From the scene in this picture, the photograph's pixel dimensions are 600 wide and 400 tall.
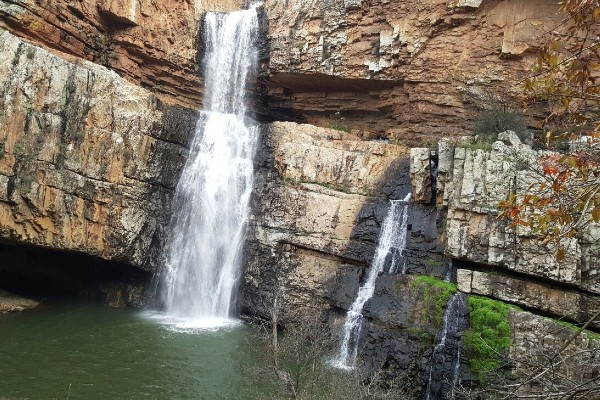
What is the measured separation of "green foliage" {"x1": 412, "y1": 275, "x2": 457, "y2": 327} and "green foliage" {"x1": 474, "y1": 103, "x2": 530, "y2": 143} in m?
5.77

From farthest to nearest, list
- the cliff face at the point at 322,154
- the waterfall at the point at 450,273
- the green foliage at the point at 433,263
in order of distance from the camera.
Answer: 1. the green foliage at the point at 433,263
2. the waterfall at the point at 450,273
3. the cliff face at the point at 322,154

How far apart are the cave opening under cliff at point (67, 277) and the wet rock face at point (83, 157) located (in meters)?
2.10

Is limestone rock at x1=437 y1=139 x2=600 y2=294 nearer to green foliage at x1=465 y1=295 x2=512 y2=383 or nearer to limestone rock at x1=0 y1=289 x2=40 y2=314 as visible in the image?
green foliage at x1=465 y1=295 x2=512 y2=383

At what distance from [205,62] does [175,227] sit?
962cm

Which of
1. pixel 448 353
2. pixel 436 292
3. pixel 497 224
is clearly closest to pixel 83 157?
pixel 436 292

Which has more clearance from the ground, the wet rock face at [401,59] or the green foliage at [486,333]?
the wet rock face at [401,59]

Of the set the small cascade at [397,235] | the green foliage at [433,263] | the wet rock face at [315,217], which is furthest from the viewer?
the wet rock face at [315,217]

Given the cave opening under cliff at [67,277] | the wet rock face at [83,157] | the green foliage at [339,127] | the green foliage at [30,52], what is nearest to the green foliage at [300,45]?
the green foliage at [339,127]

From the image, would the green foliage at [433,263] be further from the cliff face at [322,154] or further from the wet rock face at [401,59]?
the wet rock face at [401,59]

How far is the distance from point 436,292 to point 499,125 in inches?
296

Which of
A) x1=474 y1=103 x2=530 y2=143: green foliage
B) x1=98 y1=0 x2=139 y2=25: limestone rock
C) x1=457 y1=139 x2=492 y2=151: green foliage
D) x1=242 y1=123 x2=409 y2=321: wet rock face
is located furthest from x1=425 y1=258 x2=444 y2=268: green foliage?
x1=98 y1=0 x2=139 y2=25: limestone rock

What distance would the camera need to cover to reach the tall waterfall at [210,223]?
1988 cm

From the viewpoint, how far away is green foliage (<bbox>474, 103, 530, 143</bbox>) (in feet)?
57.3

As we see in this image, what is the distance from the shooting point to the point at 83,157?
18.5 metres
